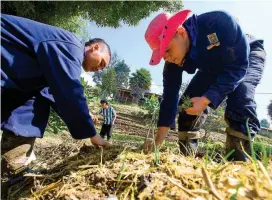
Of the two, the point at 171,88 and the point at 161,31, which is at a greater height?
the point at 161,31

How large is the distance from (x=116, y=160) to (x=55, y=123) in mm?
3330

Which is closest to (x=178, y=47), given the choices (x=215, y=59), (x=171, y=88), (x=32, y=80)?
(x=215, y=59)

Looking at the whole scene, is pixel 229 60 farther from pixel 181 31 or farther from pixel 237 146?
pixel 237 146

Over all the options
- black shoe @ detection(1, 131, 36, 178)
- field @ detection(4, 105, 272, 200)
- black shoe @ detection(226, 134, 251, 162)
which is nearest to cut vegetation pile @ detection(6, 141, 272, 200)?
field @ detection(4, 105, 272, 200)

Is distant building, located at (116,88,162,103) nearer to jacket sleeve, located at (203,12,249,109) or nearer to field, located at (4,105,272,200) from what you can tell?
jacket sleeve, located at (203,12,249,109)

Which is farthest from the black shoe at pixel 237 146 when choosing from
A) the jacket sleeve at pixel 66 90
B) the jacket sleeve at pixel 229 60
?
the jacket sleeve at pixel 66 90

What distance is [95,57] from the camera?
A: 222cm

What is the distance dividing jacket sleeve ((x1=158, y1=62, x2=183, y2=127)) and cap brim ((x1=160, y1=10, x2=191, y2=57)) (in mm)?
494

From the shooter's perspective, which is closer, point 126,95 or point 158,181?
point 158,181

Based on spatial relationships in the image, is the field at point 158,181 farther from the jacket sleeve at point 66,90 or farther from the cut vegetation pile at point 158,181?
the jacket sleeve at point 66,90

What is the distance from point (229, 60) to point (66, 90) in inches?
48.4

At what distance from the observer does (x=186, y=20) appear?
2.33 meters

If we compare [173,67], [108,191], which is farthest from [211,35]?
[108,191]

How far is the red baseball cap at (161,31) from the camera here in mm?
2141
